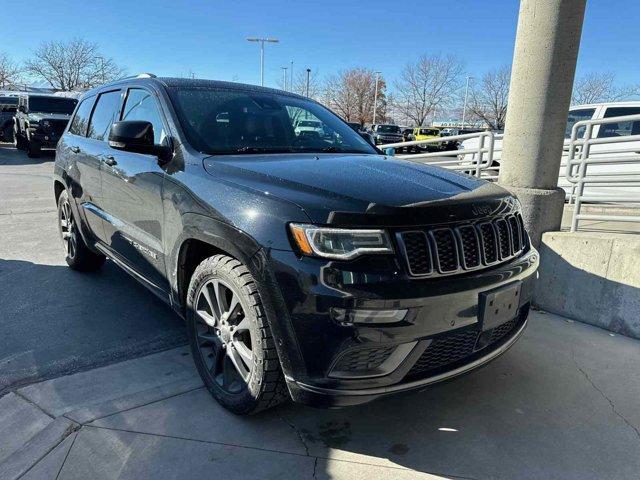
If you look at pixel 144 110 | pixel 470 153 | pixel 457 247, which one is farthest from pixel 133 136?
pixel 470 153

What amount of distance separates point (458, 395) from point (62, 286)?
3522 millimetres

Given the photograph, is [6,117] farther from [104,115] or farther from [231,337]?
[231,337]

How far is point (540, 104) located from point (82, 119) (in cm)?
416

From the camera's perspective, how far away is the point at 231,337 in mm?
2504

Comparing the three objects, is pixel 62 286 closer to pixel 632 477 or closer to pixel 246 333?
pixel 246 333

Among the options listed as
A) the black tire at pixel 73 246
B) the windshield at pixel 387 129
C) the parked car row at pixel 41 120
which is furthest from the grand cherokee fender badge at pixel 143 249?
the windshield at pixel 387 129

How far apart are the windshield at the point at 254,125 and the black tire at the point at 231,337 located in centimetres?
78

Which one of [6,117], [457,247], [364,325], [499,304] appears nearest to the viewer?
[364,325]

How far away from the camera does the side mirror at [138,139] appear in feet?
9.33

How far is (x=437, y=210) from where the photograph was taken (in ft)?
7.05

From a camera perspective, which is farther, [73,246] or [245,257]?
[73,246]

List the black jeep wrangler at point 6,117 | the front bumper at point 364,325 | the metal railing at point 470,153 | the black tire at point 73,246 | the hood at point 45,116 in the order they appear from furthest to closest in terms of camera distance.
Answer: the black jeep wrangler at point 6,117 → the hood at point 45,116 → the metal railing at point 470,153 → the black tire at point 73,246 → the front bumper at point 364,325

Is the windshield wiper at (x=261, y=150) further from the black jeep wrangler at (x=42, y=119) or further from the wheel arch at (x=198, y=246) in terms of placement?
the black jeep wrangler at (x=42, y=119)

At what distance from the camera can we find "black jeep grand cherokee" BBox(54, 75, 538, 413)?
6.55 feet
